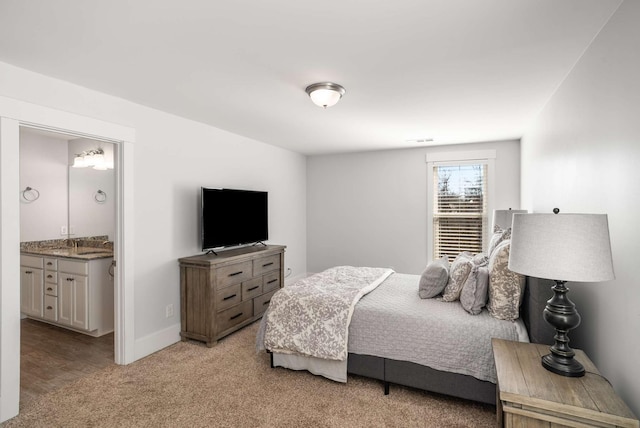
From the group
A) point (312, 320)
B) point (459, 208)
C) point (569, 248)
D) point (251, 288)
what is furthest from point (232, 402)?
point (459, 208)

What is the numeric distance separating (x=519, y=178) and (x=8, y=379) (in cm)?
573

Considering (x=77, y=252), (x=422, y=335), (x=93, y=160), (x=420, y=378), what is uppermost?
(x=93, y=160)

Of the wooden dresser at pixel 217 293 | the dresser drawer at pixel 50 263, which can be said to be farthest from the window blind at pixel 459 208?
the dresser drawer at pixel 50 263

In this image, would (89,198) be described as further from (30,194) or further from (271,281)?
(271,281)

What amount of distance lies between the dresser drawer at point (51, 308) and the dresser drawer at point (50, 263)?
349 millimetres

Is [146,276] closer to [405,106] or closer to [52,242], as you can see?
[52,242]

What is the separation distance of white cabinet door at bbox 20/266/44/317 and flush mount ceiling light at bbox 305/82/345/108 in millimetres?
3869

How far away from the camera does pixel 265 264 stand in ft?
14.2

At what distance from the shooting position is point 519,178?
4.84 m

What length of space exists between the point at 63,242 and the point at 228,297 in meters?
2.69

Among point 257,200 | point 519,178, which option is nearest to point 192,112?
point 257,200

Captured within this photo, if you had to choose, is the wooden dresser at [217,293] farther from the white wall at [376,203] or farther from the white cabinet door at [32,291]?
the white wall at [376,203]

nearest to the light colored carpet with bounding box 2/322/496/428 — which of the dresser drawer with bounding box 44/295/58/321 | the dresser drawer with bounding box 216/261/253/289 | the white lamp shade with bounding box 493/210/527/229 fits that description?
the dresser drawer with bounding box 216/261/253/289

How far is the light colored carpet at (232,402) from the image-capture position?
89.7 inches
